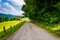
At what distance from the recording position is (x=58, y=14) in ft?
109

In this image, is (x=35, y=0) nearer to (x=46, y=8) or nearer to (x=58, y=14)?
(x=46, y=8)

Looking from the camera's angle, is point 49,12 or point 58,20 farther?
point 49,12

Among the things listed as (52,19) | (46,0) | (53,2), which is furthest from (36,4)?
(52,19)

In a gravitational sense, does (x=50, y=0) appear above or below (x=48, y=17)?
above

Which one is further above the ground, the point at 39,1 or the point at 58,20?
the point at 39,1

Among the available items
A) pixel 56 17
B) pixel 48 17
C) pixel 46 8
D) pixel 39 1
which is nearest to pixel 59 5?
pixel 56 17

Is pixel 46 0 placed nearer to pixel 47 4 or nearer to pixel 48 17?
pixel 47 4

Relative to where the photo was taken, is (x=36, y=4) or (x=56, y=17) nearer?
(x=56, y=17)

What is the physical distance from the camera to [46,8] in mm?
41000

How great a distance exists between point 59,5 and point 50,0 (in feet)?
35.3

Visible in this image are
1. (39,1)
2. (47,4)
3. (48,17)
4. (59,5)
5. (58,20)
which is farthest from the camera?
(39,1)

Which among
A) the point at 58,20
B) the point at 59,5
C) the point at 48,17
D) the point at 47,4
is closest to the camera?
the point at 59,5

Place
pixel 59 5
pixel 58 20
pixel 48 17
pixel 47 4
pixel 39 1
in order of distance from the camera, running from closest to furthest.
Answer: pixel 59 5, pixel 58 20, pixel 48 17, pixel 47 4, pixel 39 1

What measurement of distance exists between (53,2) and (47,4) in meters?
2.06
